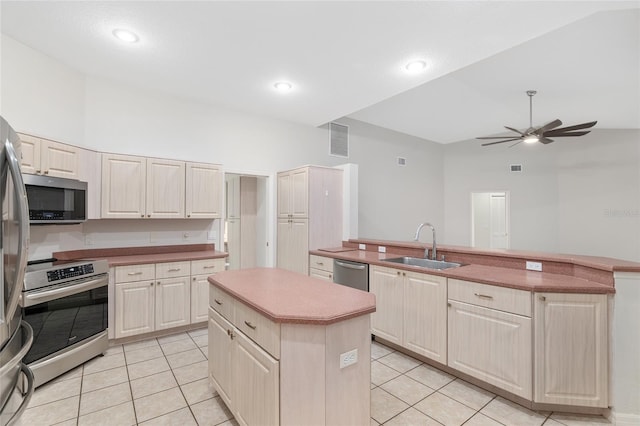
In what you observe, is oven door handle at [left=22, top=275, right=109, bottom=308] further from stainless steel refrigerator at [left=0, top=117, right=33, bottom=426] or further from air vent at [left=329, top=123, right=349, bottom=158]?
air vent at [left=329, top=123, right=349, bottom=158]

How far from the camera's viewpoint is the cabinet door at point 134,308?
3.11 m

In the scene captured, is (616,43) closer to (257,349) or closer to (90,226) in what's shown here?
(257,349)

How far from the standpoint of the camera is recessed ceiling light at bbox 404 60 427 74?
2969 mm

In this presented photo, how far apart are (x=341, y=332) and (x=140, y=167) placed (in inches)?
123

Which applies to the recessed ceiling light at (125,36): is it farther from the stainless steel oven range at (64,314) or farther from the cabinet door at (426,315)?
the cabinet door at (426,315)

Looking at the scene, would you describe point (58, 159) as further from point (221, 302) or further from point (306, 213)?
point (306, 213)

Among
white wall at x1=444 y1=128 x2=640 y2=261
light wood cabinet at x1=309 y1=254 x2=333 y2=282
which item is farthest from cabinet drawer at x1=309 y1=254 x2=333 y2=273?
white wall at x1=444 y1=128 x2=640 y2=261

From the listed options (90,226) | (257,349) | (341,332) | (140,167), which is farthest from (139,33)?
(341,332)

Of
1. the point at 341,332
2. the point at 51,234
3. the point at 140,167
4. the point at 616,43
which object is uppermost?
the point at 616,43

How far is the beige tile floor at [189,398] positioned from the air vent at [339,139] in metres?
3.61

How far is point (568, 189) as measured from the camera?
233 inches

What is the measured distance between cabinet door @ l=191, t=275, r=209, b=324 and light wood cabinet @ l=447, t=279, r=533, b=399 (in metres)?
2.74

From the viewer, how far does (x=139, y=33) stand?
2.51 metres

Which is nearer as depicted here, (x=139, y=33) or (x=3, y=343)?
(x=3, y=343)
